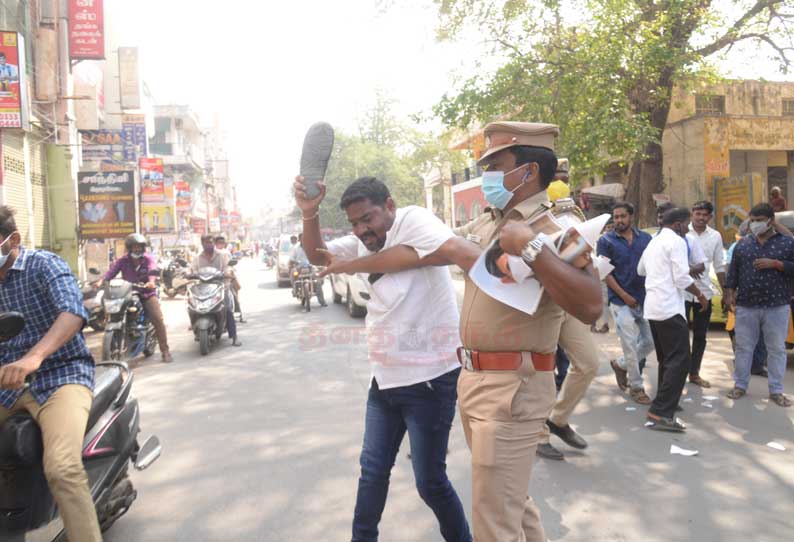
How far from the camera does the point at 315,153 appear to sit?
2580 millimetres

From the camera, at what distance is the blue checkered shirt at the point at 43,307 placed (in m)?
2.93

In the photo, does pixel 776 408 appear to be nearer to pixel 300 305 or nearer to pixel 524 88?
pixel 524 88

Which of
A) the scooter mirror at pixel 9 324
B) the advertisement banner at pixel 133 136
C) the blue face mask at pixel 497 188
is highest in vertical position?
the advertisement banner at pixel 133 136

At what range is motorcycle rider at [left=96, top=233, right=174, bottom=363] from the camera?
805 centimetres

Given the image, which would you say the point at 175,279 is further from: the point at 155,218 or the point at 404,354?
the point at 404,354

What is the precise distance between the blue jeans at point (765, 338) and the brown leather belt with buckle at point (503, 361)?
175 inches

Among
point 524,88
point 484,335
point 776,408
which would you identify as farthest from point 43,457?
point 524,88

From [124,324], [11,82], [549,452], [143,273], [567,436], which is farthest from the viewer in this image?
[11,82]

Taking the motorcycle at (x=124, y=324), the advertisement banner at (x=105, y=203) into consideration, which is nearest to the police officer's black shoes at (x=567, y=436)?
the motorcycle at (x=124, y=324)

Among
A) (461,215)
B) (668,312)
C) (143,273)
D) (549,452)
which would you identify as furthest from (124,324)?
(461,215)

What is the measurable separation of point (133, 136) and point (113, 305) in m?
20.1

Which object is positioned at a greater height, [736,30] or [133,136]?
[133,136]

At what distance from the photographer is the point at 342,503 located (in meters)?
3.67

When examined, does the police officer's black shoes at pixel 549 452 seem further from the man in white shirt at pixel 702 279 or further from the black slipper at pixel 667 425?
the man in white shirt at pixel 702 279
